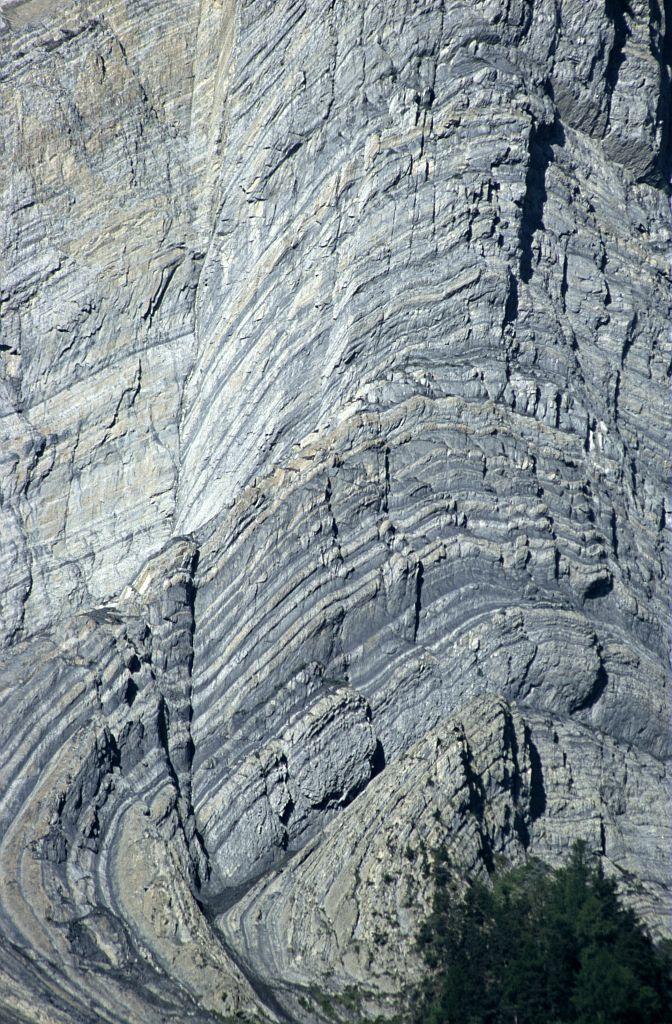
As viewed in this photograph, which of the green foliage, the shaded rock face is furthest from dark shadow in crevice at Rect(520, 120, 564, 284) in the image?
the green foliage

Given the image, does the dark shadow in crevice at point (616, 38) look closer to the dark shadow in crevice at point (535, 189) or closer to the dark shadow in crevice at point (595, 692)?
the dark shadow in crevice at point (535, 189)

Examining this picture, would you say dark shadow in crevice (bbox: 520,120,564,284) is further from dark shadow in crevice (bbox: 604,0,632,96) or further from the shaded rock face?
dark shadow in crevice (bbox: 604,0,632,96)

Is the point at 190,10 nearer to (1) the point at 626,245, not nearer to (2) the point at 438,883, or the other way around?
(1) the point at 626,245

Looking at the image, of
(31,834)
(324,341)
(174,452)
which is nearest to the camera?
(31,834)

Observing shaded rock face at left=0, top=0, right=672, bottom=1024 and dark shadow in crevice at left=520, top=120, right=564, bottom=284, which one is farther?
dark shadow in crevice at left=520, top=120, right=564, bottom=284

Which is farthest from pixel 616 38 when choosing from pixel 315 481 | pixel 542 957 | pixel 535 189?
pixel 542 957

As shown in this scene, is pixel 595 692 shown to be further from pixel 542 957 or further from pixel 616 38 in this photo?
pixel 616 38

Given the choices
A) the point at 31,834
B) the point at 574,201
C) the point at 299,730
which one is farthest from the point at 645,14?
the point at 31,834
